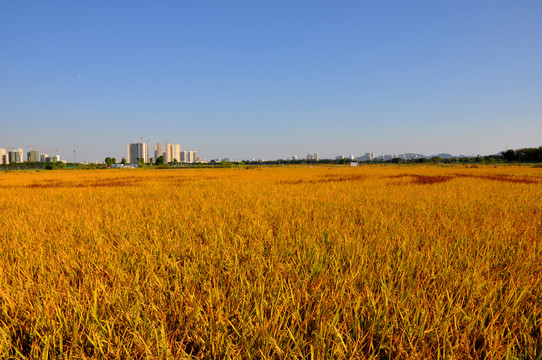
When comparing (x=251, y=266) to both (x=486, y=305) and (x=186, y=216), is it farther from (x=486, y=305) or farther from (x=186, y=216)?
(x=186, y=216)

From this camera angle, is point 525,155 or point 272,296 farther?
point 525,155

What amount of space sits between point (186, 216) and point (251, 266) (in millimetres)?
2532

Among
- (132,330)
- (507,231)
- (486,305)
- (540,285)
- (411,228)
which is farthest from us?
(411,228)

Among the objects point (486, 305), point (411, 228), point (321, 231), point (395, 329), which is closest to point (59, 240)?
point (321, 231)

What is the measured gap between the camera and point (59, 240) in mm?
2914

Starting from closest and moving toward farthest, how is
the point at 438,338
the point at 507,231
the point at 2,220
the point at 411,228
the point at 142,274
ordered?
the point at 438,338 → the point at 142,274 → the point at 507,231 → the point at 411,228 → the point at 2,220

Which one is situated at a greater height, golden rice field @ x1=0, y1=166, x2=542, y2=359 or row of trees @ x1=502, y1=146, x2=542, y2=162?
row of trees @ x1=502, y1=146, x2=542, y2=162

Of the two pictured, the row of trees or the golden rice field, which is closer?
the golden rice field

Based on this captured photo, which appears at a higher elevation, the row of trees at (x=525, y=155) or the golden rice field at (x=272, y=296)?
the row of trees at (x=525, y=155)

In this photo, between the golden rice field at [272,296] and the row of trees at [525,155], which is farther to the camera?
the row of trees at [525,155]

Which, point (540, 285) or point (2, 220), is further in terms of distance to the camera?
point (2, 220)

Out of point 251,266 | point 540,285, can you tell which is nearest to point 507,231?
point 540,285

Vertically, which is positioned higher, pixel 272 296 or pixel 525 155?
pixel 525 155

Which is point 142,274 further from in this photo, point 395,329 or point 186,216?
point 186,216
